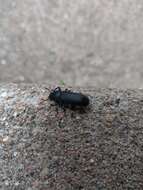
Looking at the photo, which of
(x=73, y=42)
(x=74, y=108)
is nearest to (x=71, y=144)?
(x=74, y=108)

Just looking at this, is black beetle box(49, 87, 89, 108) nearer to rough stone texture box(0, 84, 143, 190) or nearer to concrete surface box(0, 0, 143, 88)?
rough stone texture box(0, 84, 143, 190)

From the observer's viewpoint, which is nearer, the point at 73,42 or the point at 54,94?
the point at 54,94

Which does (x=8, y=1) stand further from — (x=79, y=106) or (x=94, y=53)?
(x=79, y=106)

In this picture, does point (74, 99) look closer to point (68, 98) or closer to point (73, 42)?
point (68, 98)

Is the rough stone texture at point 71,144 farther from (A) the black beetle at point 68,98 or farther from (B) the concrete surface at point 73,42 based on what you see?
(B) the concrete surface at point 73,42

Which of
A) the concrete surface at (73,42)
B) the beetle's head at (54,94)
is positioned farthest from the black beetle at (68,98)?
the concrete surface at (73,42)

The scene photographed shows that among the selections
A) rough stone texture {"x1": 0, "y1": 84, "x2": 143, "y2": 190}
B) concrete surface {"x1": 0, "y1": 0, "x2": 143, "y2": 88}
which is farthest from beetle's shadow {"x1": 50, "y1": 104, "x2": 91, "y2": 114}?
concrete surface {"x1": 0, "y1": 0, "x2": 143, "y2": 88}

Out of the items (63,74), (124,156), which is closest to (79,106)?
(124,156)
